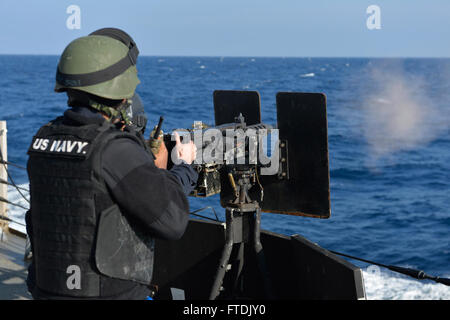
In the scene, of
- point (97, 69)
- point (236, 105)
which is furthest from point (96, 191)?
point (236, 105)

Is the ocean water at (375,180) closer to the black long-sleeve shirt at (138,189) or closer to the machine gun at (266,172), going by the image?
the machine gun at (266,172)

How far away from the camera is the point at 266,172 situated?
4.55m

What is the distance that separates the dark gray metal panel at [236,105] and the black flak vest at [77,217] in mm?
2371

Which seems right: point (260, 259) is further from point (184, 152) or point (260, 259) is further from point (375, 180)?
point (375, 180)

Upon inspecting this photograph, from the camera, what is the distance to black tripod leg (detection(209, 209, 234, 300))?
4.07 m

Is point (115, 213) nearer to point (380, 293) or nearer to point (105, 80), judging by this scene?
point (105, 80)

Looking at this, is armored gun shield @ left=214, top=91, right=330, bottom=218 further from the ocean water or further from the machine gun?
the ocean water

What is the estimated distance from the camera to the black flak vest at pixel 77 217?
2.45 meters

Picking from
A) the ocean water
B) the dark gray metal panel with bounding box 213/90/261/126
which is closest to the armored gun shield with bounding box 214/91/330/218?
the dark gray metal panel with bounding box 213/90/261/126

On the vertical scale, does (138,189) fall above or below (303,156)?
above

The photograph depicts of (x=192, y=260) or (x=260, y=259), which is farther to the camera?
(x=192, y=260)

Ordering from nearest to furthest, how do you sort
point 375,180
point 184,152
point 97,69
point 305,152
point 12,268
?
point 97,69 < point 184,152 < point 305,152 < point 12,268 < point 375,180

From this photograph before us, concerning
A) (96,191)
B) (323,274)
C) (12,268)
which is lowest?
(12,268)

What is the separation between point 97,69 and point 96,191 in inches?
21.4
